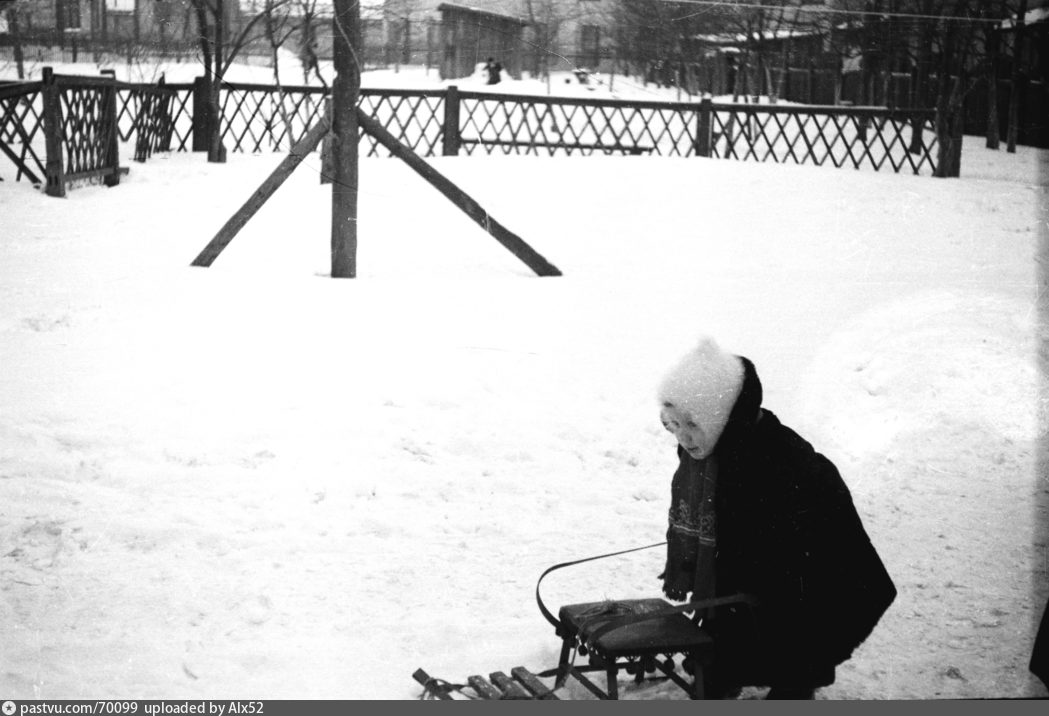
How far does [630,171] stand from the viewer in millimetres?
6391

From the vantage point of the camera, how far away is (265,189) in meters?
4.37

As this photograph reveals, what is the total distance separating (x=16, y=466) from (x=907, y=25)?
11.9ft

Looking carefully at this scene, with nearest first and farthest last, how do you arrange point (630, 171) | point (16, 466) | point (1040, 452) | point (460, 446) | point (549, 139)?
point (16, 466)
point (460, 446)
point (1040, 452)
point (630, 171)
point (549, 139)

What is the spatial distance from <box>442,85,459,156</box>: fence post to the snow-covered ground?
2227 millimetres

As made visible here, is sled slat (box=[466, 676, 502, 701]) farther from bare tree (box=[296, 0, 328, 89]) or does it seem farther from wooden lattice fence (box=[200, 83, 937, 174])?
wooden lattice fence (box=[200, 83, 937, 174])

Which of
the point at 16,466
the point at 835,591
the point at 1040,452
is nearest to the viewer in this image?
the point at 835,591

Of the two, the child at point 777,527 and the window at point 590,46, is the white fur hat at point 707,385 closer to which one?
the child at point 777,527

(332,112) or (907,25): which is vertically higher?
(907,25)

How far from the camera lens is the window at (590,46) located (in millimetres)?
3416

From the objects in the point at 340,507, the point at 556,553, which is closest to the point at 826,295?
the point at 556,553

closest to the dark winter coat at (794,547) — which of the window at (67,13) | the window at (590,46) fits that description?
the window at (590,46)

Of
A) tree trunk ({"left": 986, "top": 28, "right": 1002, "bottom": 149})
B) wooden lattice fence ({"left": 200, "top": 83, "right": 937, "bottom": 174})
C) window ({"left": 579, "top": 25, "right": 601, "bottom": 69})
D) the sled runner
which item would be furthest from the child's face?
tree trunk ({"left": 986, "top": 28, "right": 1002, "bottom": 149})

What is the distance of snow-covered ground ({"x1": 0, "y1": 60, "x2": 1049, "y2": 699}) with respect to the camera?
7.88 feet

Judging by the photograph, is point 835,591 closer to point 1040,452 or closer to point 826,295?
point 1040,452
